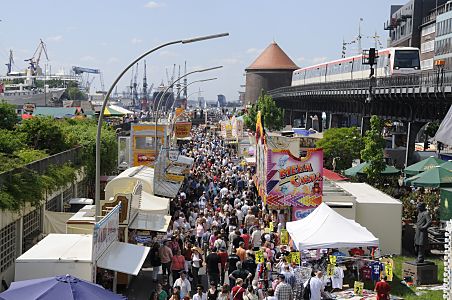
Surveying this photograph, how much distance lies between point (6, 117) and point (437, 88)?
21.8 m

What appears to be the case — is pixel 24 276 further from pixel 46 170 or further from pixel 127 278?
pixel 46 170

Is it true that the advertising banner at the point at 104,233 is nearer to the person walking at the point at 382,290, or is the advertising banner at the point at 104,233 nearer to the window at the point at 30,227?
the window at the point at 30,227

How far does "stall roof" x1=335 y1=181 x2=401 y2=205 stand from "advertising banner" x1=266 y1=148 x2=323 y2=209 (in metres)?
1.46

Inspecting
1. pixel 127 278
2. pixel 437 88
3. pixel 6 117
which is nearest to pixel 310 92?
pixel 437 88

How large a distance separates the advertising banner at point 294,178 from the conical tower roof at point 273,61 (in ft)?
535

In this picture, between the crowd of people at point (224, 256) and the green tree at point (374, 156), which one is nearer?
the crowd of people at point (224, 256)

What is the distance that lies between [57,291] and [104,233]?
4.18 m

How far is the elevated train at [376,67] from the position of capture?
54125mm

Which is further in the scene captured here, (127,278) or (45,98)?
(45,98)

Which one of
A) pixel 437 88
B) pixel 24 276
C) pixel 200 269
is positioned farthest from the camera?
pixel 437 88

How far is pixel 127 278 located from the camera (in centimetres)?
1802

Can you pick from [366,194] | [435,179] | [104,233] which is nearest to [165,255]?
[104,233]

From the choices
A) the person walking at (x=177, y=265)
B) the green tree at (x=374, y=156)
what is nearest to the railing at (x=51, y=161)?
the person walking at (x=177, y=265)

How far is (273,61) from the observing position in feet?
613
